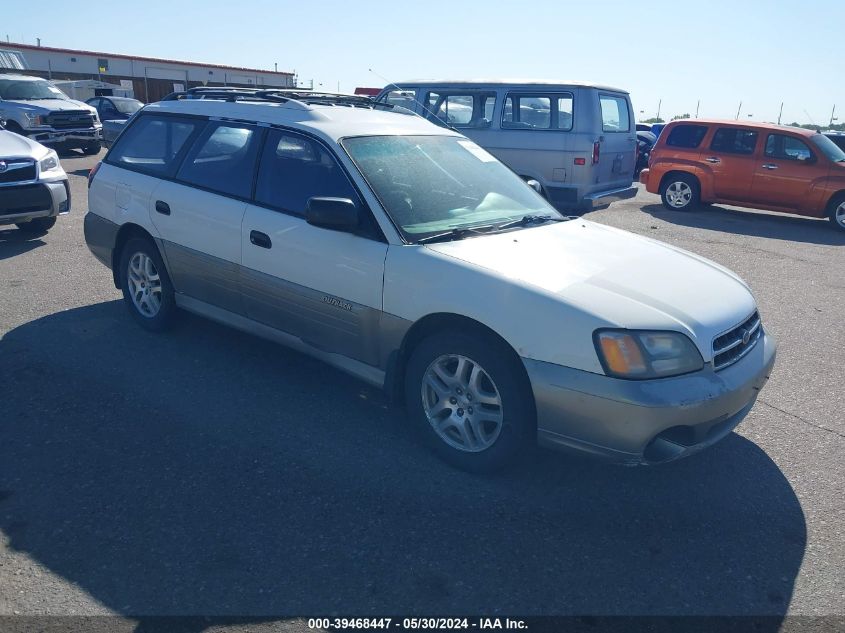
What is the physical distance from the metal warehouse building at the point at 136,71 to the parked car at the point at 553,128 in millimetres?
27927

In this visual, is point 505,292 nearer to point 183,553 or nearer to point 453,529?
point 453,529

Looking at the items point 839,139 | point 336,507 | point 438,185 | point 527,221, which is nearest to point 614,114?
point 527,221

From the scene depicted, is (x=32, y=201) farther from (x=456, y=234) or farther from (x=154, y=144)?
(x=456, y=234)

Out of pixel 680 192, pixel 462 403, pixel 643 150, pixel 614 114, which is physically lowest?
pixel 680 192

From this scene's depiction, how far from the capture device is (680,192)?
13773mm

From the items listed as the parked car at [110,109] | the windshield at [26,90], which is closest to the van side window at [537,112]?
the windshield at [26,90]

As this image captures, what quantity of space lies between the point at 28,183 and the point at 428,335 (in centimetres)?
642

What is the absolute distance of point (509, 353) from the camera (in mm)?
3377

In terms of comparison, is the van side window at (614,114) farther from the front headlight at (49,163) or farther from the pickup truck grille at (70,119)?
the pickup truck grille at (70,119)

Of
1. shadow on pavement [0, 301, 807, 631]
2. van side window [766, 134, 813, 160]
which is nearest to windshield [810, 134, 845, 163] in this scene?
van side window [766, 134, 813, 160]

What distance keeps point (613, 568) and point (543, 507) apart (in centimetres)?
49

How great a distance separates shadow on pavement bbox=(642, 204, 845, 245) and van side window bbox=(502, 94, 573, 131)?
348 cm

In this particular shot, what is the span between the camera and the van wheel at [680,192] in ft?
44.5

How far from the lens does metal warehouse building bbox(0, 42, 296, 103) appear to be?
38.3 m
